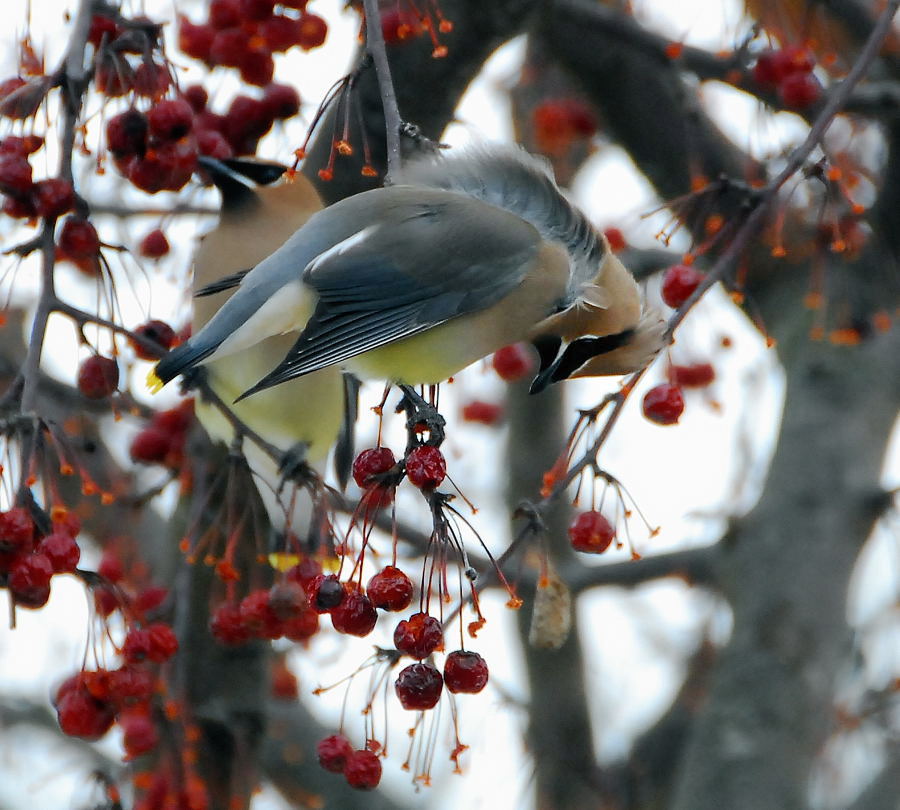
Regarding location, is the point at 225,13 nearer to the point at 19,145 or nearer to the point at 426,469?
the point at 19,145

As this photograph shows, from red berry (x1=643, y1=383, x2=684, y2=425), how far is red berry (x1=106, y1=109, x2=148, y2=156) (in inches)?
42.9

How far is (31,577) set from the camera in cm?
214

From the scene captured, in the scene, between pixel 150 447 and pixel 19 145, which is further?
pixel 150 447

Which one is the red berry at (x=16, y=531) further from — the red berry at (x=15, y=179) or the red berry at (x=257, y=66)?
the red berry at (x=257, y=66)

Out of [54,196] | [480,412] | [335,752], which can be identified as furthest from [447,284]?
[480,412]

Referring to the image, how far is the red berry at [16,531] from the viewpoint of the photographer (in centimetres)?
213

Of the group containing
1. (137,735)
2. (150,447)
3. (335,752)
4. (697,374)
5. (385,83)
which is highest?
(385,83)

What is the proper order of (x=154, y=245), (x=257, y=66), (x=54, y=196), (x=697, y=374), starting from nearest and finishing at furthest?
(x=54, y=196) → (x=257, y=66) → (x=154, y=245) → (x=697, y=374)

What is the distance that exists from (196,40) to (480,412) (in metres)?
1.79

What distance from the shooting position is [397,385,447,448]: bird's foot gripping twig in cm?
217

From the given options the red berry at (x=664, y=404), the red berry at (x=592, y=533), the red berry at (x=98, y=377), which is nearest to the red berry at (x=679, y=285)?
the red berry at (x=664, y=404)

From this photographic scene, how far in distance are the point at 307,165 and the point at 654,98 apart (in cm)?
121

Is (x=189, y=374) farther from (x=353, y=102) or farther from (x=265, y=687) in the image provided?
(x=265, y=687)

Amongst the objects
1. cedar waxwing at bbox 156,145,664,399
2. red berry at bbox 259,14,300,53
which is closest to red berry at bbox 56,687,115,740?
cedar waxwing at bbox 156,145,664,399
